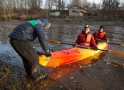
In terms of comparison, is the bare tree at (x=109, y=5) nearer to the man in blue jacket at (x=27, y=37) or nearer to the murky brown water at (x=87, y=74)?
the murky brown water at (x=87, y=74)

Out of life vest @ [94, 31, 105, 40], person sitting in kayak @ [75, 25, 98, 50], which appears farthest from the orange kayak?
life vest @ [94, 31, 105, 40]

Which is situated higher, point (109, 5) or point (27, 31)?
point (109, 5)

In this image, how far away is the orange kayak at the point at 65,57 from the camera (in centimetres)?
543

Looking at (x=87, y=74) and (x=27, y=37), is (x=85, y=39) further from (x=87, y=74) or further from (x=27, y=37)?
(x=27, y=37)

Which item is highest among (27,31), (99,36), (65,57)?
(27,31)

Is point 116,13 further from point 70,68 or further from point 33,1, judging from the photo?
point 70,68

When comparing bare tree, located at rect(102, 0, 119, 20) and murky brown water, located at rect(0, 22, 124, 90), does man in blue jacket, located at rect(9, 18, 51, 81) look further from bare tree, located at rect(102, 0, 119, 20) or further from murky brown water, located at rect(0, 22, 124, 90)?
bare tree, located at rect(102, 0, 119, 20)

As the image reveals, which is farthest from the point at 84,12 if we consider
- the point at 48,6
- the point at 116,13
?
the point at 48,6

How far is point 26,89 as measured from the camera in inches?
165

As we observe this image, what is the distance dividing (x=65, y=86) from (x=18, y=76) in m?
1.50

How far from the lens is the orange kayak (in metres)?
5.43

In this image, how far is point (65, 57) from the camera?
20.8 ft

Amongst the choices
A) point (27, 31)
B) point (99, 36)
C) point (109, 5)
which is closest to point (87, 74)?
point (27, 31)

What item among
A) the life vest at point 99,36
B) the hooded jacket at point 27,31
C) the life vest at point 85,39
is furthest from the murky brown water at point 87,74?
the life vest at point 99,36
